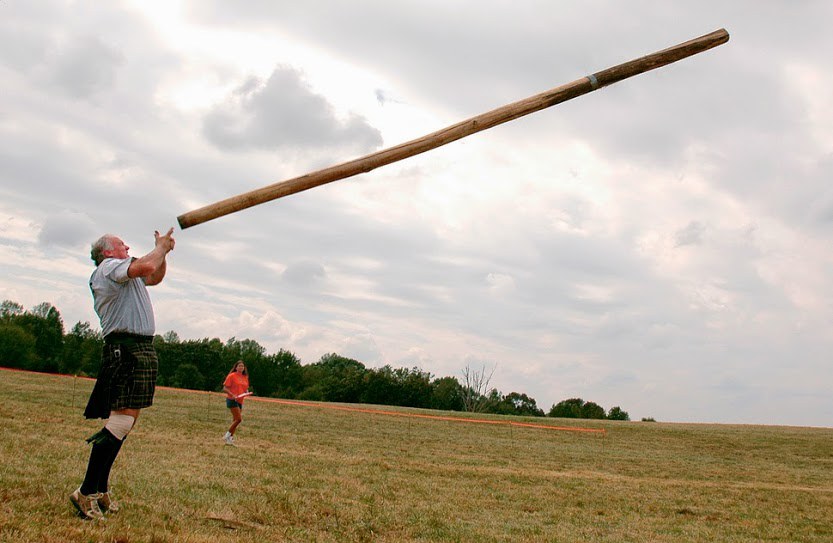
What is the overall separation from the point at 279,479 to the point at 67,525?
12.6 ft

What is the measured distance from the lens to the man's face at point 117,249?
4.85 meters

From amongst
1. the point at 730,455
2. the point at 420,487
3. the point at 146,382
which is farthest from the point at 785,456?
the point at 146,382

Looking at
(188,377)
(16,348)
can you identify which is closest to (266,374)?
(188,377)

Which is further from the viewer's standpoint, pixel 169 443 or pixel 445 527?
pixel 169 443

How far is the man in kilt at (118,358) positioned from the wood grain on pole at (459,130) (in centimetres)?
81

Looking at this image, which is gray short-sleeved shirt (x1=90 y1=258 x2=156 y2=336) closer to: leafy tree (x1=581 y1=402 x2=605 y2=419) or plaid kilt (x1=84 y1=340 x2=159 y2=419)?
plaid kilt (x1=84 y1=340 x2=159 y2=419)

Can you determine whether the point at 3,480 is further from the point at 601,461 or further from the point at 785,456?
the point at 785,456

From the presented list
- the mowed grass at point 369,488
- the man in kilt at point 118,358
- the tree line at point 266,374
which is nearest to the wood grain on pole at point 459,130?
the man in kilt at point 118,358

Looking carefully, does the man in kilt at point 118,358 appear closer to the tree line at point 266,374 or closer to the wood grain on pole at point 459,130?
the wood grain on pole at point 459,130

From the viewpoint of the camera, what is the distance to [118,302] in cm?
469

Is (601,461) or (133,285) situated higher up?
(133,285)

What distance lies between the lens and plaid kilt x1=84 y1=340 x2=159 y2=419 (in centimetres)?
462

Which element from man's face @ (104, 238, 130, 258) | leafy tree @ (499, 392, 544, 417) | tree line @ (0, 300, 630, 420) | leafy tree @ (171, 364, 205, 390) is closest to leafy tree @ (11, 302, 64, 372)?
tree line @ (0, 300, 630, 420)

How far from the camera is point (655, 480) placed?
42.6 feet
